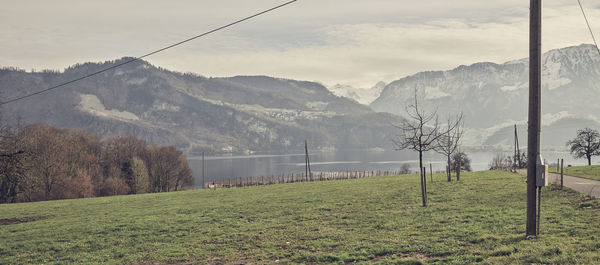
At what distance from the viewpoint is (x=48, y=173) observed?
280ft

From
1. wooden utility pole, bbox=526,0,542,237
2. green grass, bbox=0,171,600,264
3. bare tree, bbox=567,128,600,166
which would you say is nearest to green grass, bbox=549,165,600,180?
green grass, bbox=0,171,600,264

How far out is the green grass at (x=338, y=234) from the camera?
15.6 meters

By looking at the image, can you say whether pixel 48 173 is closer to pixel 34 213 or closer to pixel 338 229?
pixel 34 213

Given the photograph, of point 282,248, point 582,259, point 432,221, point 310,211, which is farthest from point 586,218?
point 310,211

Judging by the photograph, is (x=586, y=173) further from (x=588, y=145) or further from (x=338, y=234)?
(x=588, y=145)

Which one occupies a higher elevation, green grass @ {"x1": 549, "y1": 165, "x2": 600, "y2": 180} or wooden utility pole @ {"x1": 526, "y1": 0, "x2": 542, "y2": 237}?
wooden utility pole @ {"x1": 526, "y1": 0, "x2": 542, "y2": 237}

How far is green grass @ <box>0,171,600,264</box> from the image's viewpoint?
15609 mm

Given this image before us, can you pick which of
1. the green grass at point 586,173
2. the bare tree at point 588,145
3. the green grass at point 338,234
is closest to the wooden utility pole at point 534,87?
the green grass at point 338,234

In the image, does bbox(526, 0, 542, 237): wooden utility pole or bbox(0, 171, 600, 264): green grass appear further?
bbox(0, 171, 600, 264): green grass

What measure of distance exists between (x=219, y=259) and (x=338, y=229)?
6.81 meters

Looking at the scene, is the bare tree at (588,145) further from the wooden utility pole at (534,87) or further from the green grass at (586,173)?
the wooden utility pole at (534,87)

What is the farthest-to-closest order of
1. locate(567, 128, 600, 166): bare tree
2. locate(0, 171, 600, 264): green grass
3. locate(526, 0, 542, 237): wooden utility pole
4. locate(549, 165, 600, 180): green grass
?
locate(567, 128, 600, 166): bare tree < locate(549, 165, 600, 180): green grass < locate(0, 171, 600, 264): green grass < locate(526, 0, 542, 237): wooden utility pole

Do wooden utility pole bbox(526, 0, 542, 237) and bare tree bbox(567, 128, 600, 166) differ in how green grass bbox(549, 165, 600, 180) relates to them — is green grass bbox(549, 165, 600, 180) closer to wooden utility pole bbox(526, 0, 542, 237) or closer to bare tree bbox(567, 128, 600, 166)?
wooden utility pole bbox(526, 0, 542, 237)

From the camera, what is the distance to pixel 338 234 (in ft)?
67.9
